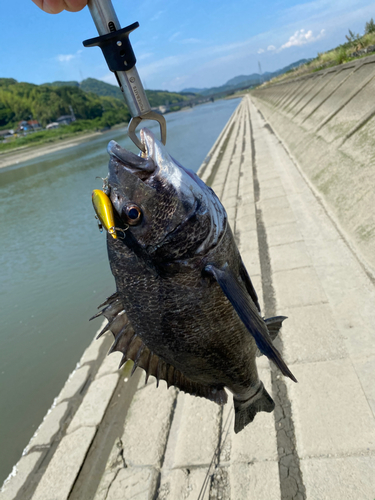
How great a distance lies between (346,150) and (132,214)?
18.6ft

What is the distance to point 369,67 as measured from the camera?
22.8 feet

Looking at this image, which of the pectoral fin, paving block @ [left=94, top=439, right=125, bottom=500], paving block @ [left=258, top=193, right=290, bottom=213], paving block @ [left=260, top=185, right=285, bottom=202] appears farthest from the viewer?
paving block @ [left=260, top=185, right=285, bottom=202]

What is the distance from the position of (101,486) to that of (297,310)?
2590 mm

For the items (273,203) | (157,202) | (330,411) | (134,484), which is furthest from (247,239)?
(157,202)

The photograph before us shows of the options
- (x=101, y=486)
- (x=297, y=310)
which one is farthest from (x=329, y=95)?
(x=101, y=486)

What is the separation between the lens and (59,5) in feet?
5.02

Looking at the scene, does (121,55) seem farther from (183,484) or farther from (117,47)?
(183,484)

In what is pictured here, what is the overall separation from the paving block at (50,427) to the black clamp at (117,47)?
129 inches

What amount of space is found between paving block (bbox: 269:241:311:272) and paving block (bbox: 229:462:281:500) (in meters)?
2.76

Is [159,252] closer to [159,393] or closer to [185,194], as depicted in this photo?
[185,194]

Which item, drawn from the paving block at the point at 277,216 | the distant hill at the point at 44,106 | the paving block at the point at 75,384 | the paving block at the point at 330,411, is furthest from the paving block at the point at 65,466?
the distant hill at the point at 44,106

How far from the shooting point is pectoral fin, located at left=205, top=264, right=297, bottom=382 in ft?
5.05

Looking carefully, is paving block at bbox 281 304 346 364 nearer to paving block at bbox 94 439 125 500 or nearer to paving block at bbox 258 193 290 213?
paving block at bbox 94 439 125 500

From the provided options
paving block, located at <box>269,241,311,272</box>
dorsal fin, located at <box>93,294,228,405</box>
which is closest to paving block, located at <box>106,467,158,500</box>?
dorsal fin, located at <box>93,294,228,405</box>
